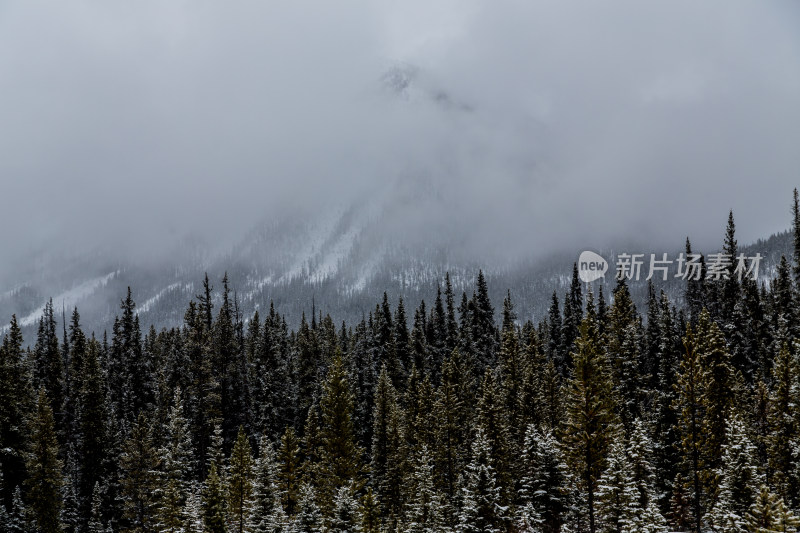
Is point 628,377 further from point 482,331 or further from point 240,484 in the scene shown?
point 240,484

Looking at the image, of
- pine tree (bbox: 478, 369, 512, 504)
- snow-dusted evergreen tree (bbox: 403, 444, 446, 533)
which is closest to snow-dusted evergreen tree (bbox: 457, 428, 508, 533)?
snow-dusted evergreen tree (bbox: 403, 444, 446, 533)

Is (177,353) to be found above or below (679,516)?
above

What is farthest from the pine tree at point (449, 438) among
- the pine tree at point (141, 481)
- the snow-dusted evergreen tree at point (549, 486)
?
the pine tree at point (141, 481)

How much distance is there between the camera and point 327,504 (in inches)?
1847

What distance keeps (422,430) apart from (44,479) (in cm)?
3284

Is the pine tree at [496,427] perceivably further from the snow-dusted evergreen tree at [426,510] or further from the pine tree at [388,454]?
the pine tree at [388,454]

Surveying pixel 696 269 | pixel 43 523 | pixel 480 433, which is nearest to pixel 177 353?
pixel 43 523

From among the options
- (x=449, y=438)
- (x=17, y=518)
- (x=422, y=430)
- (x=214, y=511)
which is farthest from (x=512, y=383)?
(x=17, y=518)

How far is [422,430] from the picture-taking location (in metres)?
54.7

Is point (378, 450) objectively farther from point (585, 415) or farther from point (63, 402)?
point (63, 402)

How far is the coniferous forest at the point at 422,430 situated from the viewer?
36.2 metres

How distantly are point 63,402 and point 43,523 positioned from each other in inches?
1063

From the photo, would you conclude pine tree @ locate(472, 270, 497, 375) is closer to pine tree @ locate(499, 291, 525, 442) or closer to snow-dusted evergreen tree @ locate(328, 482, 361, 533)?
pine tree @ locate(499, 291, 525, 442)

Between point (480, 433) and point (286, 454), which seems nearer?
point (480, 433)
